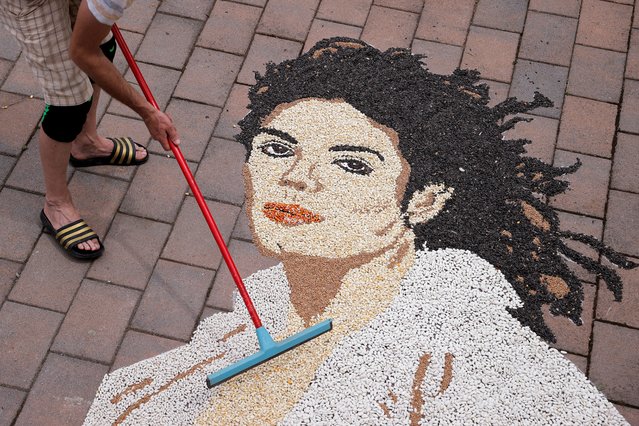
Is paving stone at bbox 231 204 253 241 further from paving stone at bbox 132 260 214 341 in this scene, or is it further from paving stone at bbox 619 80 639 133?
paving stone at bbox 619 80 639 133

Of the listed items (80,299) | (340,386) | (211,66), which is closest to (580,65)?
(211,66)

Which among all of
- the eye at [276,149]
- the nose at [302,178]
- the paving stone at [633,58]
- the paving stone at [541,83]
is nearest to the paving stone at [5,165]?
the eye at [276,149]

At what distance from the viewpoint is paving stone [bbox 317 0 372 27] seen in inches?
164

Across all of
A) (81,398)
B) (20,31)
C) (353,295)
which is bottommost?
→ (81,398)

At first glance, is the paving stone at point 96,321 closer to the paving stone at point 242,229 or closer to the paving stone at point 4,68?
the paving stone at point 242,229

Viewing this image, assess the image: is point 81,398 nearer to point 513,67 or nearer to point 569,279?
point 569,279

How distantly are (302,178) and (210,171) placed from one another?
42cm

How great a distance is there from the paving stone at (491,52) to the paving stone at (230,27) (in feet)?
Answer: 3.63

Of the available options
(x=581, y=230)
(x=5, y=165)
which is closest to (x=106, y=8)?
(x=5, y=165)

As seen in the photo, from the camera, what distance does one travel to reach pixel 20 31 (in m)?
2.81

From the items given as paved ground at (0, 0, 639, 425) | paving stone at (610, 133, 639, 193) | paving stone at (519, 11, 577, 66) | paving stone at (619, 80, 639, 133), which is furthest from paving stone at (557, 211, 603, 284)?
paving stone at (519, 11, 577, 66)

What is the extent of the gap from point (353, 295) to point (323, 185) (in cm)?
57

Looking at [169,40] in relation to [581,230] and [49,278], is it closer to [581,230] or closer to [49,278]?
[49,278]

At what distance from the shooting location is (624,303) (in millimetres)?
3221
